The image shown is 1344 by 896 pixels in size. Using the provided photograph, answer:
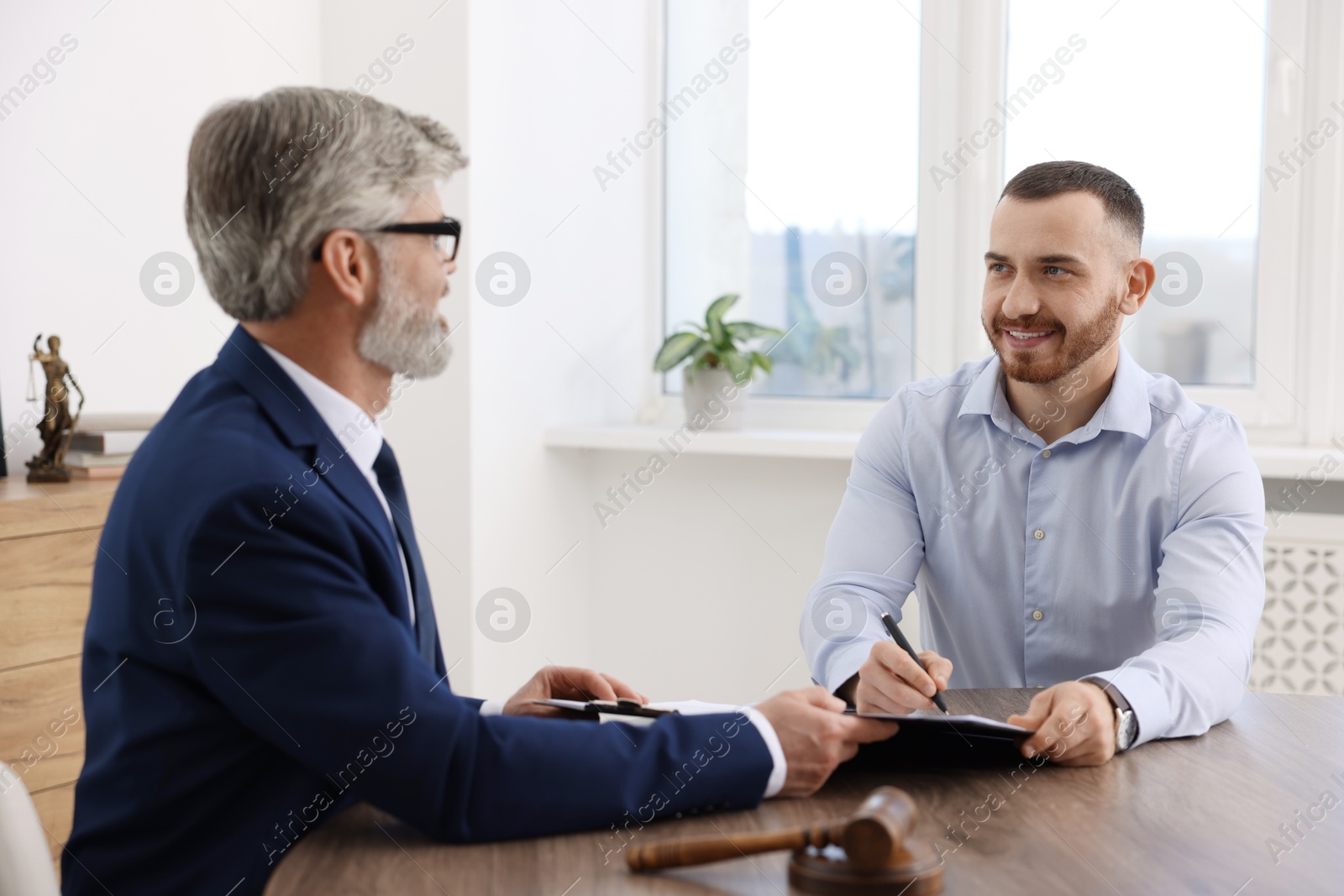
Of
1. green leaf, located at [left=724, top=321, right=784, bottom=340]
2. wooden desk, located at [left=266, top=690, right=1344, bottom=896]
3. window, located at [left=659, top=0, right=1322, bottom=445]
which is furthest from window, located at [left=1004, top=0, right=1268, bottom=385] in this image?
wooden desk, located at [left=266, top=690, right=1344, bottom=896]

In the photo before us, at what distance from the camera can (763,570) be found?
3457mm

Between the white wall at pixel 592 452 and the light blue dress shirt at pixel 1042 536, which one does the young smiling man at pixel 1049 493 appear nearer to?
the light blue dress shirt at pixel 1042 536

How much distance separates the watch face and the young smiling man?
12.6 inches

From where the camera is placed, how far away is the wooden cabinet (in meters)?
2.13

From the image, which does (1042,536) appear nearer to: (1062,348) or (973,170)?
(1062,348)

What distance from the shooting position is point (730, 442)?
328cm

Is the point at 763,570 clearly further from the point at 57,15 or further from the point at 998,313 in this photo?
the point at 57,15

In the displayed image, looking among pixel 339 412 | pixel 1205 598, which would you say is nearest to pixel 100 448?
pixel 339 412

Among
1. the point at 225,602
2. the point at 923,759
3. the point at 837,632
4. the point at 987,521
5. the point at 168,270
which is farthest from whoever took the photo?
the point at 168,270

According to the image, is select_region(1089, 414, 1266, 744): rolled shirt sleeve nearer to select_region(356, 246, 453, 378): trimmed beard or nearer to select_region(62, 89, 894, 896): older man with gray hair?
select_region(62, 89, 894, 896): older man with gray hair

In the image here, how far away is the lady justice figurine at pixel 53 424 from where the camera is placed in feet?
7.79

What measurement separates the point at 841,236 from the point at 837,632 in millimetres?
1952

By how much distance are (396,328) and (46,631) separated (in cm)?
135

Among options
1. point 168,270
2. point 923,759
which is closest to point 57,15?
point 168,270
